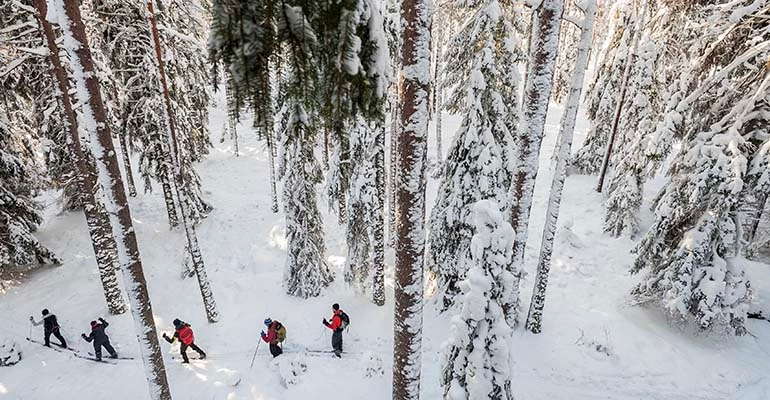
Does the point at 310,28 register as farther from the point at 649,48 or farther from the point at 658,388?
the point at 649,48

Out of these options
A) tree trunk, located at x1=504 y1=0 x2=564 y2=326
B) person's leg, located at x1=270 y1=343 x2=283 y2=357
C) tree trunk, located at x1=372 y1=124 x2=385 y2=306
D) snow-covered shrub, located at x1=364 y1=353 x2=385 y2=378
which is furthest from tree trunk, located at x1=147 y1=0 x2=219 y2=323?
tree trunk, located at x1=504 y1=0 x2=564 y2=326

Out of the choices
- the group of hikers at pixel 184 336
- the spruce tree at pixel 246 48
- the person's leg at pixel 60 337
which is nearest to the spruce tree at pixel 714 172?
the group of hikers at pixel 184 336

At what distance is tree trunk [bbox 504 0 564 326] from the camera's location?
26.3 ft

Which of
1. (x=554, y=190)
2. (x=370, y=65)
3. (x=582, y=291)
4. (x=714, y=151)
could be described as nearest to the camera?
(x=370, y=65)

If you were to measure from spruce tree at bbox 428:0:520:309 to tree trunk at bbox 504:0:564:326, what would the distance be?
143 centimetres

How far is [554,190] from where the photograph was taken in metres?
10.9

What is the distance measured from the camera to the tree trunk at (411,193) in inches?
193

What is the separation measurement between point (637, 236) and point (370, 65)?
55.2 feet

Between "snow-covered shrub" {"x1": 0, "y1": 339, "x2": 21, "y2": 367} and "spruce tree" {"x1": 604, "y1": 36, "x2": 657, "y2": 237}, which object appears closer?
"snow-covered shrub" {"x1": 0, "y1": 339, "x2": 21, "y2": 367}

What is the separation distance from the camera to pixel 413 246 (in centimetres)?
562

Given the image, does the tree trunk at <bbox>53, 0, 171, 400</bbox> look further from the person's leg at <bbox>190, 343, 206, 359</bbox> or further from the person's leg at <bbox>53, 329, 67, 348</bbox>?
the person's leg at <bbox>53, 329, 67, 348</bbox>

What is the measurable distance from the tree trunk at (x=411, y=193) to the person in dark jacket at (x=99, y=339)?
29.4 feet

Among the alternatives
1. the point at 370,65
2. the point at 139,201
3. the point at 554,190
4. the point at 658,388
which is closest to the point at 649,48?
the point at 554,190

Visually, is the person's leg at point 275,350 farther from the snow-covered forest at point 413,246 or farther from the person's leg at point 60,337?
the person's leg at point 60,337
